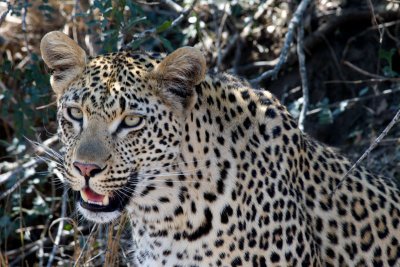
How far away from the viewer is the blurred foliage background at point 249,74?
753 centimetres

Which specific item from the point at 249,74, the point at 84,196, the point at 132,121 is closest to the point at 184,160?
the point at 132,121

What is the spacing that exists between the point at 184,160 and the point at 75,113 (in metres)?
0.67

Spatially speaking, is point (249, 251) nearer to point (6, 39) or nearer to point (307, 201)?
point (307, 201)

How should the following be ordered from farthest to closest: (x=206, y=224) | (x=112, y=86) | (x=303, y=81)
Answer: (x=303, y=81), (x=206, y=224), (x=112, y=86)

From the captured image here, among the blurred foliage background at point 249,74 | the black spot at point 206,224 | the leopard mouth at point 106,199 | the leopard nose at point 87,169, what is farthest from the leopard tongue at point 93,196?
the blurred foliage background at point 249,74

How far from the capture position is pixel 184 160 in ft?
15.1

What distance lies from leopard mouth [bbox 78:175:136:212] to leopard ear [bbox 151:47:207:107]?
1.69ft

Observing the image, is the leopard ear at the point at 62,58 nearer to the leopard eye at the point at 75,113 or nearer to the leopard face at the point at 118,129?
the leopard face at the point at 118,129

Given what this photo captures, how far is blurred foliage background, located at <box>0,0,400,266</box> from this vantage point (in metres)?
7.53

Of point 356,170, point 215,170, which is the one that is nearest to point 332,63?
point 356,170

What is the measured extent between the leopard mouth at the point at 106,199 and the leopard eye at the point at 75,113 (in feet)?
1.30

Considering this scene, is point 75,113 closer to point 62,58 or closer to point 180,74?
point 62,58

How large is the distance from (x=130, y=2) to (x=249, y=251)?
2.15 m

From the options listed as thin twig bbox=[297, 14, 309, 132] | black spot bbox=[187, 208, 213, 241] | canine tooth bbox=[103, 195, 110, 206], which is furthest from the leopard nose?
thin twig bbox=[297, 14, 309, 132]
